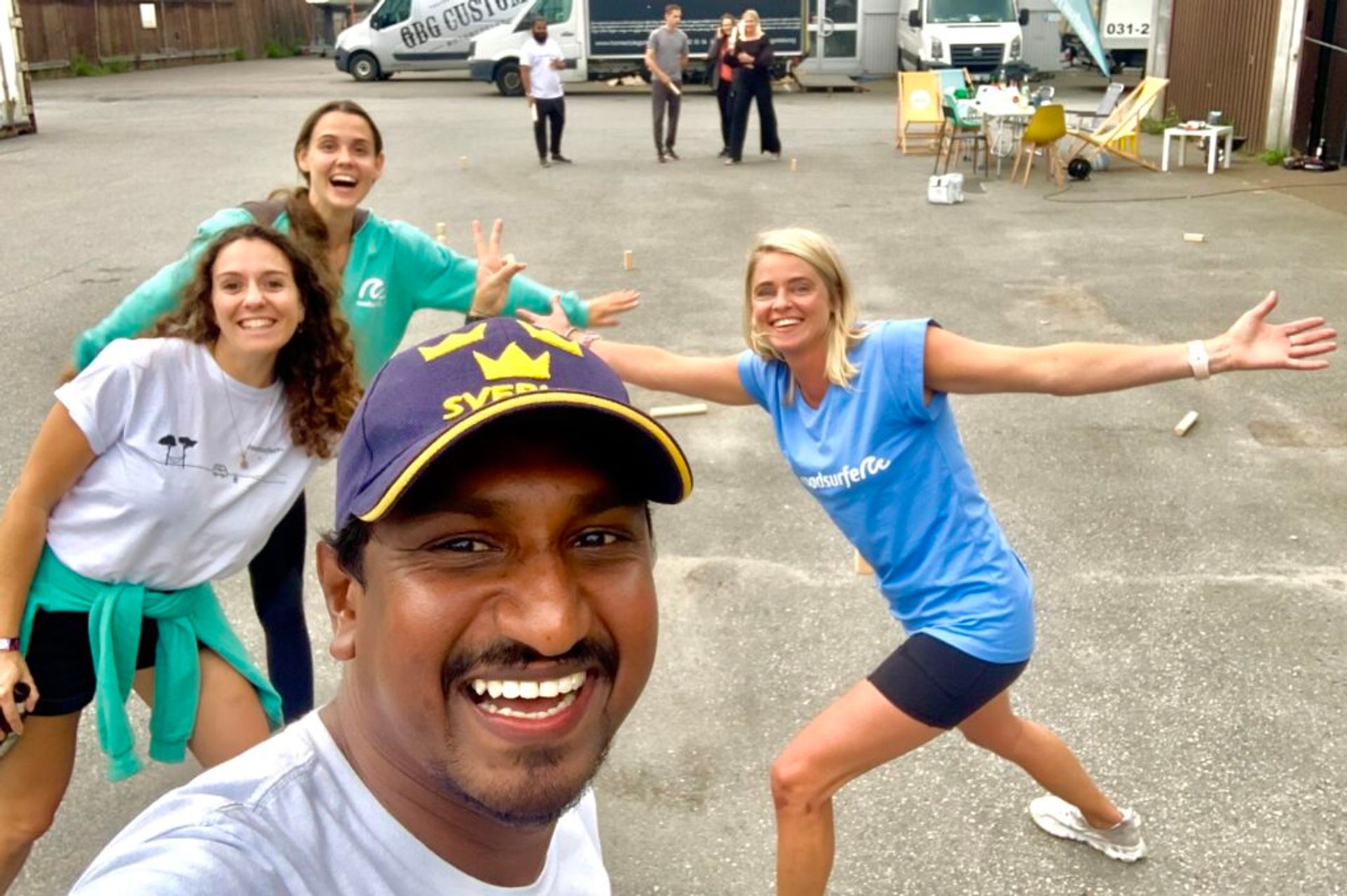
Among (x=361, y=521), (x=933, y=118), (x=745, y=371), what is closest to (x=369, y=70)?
(x=933, y=118)

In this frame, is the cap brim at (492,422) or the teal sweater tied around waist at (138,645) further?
the teal sweater tied around waist at (138,645)

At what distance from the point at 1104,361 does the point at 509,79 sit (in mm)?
27309

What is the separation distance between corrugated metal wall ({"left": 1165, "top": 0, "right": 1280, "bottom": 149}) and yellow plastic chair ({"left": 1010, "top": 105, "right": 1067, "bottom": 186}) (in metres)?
4.03

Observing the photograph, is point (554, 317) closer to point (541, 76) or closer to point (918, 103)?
point (541, 76)

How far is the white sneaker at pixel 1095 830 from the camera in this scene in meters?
3.66

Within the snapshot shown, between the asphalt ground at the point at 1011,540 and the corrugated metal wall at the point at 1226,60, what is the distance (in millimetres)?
3914

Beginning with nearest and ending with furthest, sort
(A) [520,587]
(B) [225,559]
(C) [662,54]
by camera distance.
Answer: (A) [520,587] → (B) [225,559] → (C) [662,54]

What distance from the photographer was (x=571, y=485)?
1413 millimetres

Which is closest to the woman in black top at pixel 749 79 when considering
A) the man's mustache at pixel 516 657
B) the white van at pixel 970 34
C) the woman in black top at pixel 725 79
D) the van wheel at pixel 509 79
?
the woman in black top at pixel 725 79

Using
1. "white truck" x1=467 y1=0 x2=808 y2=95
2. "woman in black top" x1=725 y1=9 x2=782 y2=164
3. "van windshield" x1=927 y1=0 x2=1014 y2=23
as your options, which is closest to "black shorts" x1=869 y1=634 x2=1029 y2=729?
"woman in black top" x1=725 y1=9 x2=782 y2=164

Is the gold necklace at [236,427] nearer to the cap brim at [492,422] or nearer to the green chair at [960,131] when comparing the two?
the cap brim at [492,422]

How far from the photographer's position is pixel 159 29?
4375 centimetres

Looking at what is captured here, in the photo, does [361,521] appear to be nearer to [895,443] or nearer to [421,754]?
[421,754]

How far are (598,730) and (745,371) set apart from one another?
2374mm
